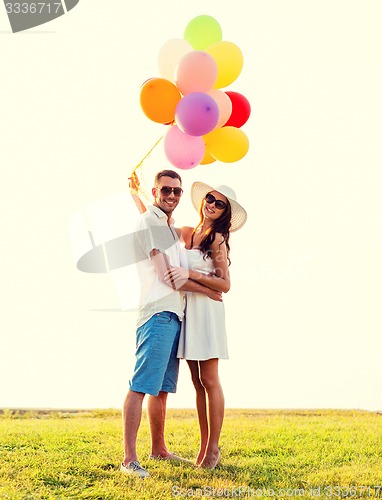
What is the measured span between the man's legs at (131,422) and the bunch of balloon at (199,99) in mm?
1557

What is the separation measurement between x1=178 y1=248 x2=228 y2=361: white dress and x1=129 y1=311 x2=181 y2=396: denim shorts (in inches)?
4.9

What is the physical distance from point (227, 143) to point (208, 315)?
1231 millimetres

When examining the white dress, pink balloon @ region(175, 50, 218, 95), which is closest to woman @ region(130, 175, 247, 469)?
the white dress

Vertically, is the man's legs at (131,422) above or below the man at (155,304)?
below

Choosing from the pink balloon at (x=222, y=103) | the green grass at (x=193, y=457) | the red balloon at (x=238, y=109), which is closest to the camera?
the green grass at (x=193, y=457)

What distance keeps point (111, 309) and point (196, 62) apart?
1799 millimetres

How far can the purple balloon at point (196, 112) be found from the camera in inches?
167

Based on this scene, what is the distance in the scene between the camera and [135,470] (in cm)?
389

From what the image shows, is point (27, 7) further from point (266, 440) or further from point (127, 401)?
point (266, 440)

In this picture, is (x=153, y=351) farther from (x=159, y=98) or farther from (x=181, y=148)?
(x=159, y=98)

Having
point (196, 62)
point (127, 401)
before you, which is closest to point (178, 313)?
point (127, 401)

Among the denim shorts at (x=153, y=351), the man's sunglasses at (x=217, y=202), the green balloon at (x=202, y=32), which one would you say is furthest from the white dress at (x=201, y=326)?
the green balloon at (x=202, y=32)

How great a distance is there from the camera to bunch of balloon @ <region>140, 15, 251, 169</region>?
14.1 ft

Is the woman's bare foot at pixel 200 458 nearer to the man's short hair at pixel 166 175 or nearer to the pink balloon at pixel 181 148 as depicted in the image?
the man's short hair at pixel 166 175
